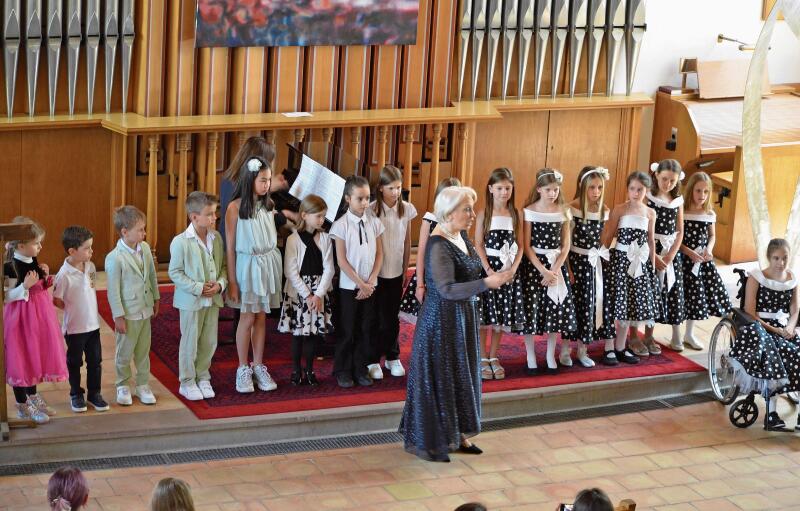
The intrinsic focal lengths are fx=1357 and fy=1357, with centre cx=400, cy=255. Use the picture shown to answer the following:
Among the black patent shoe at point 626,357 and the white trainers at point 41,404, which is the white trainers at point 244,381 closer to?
the white trainers at point 41,404

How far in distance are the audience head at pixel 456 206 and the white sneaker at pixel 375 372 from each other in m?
1.35

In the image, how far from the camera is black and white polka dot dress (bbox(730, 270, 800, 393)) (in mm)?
7344

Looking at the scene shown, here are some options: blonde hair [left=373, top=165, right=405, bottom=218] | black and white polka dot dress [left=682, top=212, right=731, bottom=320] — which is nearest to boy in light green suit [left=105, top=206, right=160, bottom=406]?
blonde hair [left=373, top=165, right=405, bottom=218]

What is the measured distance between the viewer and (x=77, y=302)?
21.6 feet

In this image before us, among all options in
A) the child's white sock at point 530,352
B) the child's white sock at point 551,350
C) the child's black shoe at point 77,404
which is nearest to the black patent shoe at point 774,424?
the child's white sock at point 551,350

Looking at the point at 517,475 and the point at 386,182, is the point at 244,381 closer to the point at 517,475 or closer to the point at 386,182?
the point at 386,182

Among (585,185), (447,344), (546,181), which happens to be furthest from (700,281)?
(447,344)

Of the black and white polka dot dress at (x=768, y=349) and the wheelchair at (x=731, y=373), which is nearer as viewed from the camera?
the black and white polka dot dress at (x=768, y=349)

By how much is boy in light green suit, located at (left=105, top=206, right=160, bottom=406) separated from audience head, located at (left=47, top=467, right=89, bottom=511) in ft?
7.29

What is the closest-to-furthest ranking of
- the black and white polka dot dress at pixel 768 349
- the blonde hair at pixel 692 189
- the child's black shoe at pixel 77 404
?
1. the child's black shoe at pixel 77 404
2. the black and white polka dot dress at pixel 768 349
3. the blonde hair at pixel 692 189

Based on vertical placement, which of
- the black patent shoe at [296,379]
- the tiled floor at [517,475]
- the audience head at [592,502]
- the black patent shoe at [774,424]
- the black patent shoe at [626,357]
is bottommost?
the tiled floor at [517,475]

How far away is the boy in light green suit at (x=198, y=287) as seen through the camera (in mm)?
6836

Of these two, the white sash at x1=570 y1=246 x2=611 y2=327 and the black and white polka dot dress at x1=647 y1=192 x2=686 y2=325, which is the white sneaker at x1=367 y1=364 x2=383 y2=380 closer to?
the white sash at x1=570 y1=246 x2=611 y2=327

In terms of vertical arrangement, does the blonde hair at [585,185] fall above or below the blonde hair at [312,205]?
above
